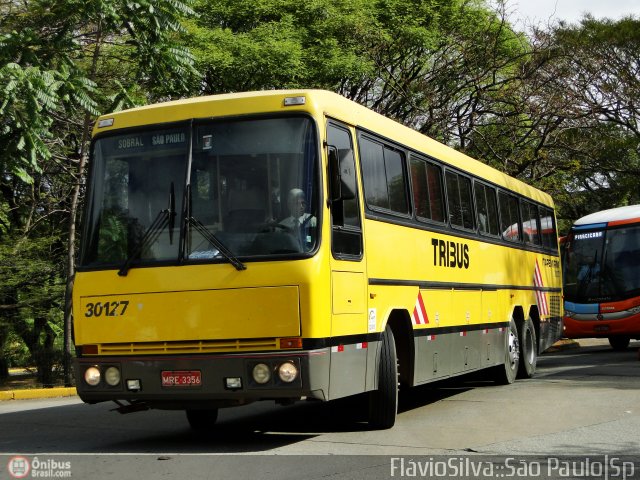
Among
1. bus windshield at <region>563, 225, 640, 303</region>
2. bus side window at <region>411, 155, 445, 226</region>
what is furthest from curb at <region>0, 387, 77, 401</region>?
bus windshield at <region>563, 225, 640, 303</region>

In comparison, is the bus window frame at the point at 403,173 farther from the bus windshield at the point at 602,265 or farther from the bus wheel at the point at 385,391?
the bus windshield at the point at 602,265

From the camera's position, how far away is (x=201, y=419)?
1088 cm

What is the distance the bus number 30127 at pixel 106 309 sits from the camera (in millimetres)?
8953

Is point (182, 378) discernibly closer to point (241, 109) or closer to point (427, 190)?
point (241, 109)

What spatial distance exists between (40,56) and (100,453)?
7419 mm

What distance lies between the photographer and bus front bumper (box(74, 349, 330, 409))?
8.38m

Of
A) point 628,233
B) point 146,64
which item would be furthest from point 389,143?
point 628,233

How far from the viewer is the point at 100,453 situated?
29.8 feet

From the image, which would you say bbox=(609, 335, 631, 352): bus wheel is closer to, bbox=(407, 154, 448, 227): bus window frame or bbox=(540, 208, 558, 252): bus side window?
bbox=(540, 208, 558, 252): bus side window

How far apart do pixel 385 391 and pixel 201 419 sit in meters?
2.30

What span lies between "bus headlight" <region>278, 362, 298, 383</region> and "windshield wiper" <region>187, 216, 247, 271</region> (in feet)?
3.03

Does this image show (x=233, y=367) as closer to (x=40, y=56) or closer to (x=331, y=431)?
(x=331, y=431)

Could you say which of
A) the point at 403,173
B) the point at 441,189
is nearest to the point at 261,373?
the point at 403,173

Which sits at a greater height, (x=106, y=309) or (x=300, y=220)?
(x=300, y=220)
